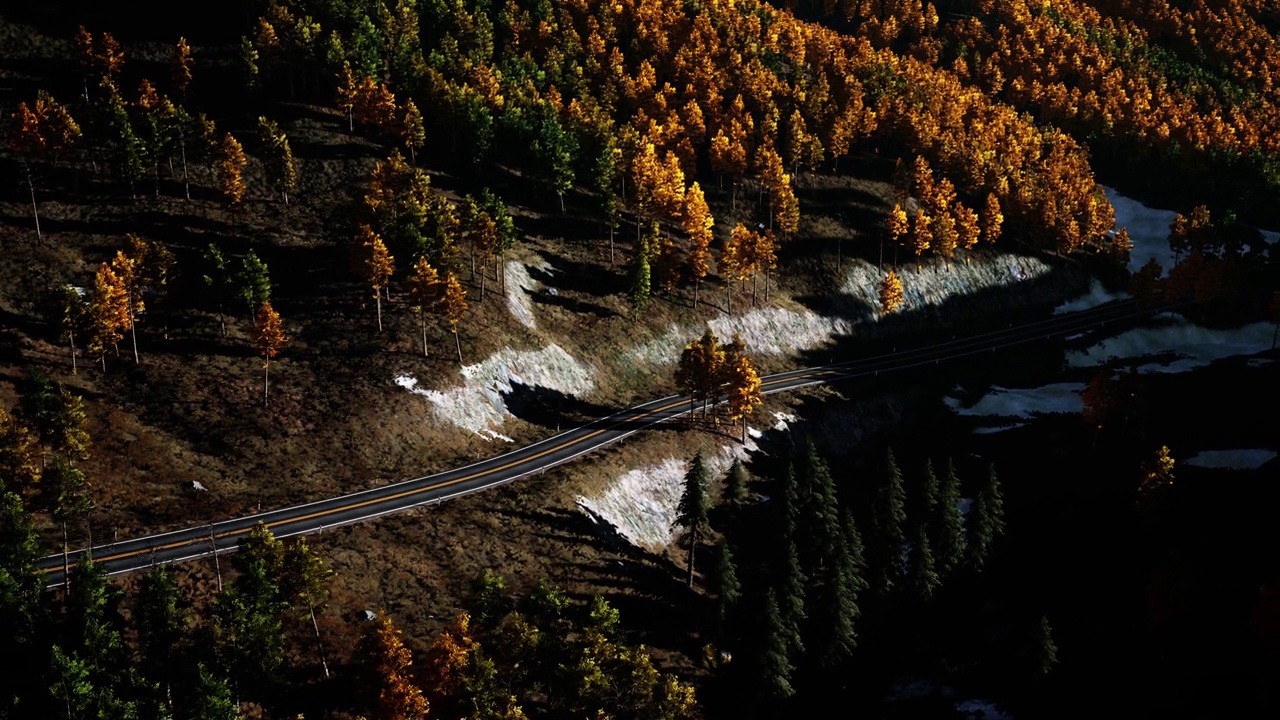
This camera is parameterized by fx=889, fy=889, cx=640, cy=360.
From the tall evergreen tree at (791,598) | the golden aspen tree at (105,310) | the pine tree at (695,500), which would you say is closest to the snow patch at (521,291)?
the pine tree at (695,500)

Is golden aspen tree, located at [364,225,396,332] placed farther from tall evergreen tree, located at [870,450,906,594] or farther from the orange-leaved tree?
tall evergreen tree, located at [870,450,906,594]

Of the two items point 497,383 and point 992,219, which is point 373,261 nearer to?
point 497,383

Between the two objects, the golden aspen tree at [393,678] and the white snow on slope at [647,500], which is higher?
the white snow on slope at [647,500]

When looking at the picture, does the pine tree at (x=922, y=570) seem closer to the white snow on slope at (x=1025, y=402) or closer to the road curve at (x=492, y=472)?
the road curve at (x=492, y=472)

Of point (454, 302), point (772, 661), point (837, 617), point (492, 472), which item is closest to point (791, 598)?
point (837, 617)

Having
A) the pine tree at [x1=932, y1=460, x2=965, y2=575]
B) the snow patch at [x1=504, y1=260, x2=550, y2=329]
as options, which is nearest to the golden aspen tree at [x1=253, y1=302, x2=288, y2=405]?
the snow patch at [x1=504, y1=260, x2=550, y2=329]
